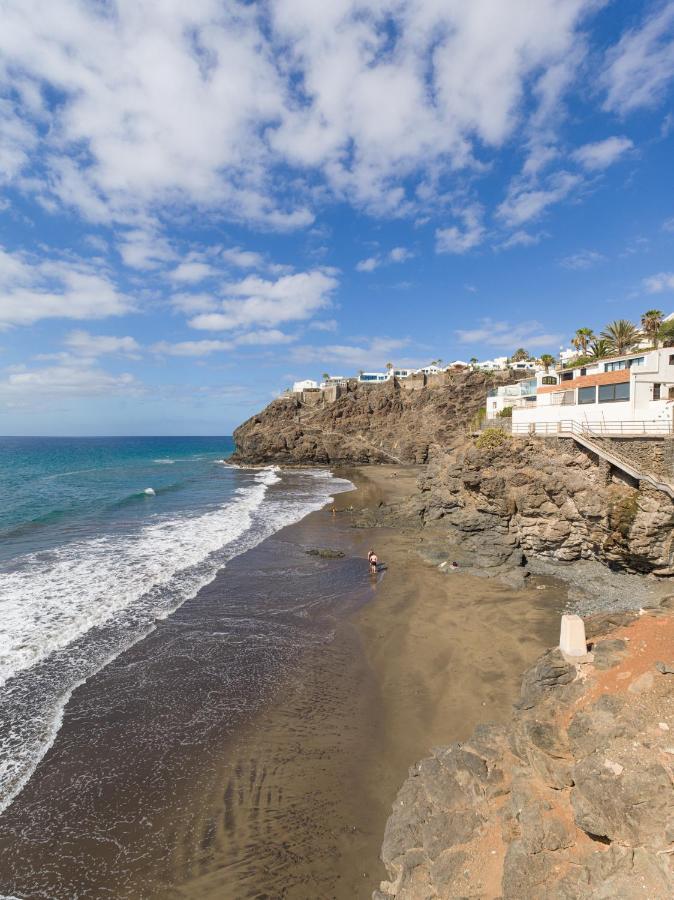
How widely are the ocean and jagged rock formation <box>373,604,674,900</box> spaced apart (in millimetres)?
9246

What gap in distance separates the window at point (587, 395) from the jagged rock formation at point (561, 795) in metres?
21.8

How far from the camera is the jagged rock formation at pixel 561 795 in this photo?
5.27m

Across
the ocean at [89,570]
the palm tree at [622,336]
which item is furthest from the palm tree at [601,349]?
the ocean at [89,570]

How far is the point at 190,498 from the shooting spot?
4903 centimetres

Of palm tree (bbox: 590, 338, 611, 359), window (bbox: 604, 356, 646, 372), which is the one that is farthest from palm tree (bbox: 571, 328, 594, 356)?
window (bbox: 604, 356, 646, 372)

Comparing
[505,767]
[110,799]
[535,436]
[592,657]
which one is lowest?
[110,799]

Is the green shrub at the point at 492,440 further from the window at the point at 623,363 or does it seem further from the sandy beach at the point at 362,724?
the sandy beach at the point at 362,724

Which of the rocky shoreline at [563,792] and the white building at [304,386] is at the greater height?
the white building at [304,386]

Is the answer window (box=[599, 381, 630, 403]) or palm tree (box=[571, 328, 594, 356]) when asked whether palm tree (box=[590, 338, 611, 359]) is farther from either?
window (box=[599, 381, 630, 403])

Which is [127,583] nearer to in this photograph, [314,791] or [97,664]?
[97,664]

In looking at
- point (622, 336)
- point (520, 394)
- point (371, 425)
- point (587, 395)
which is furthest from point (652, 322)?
point (371, 425)

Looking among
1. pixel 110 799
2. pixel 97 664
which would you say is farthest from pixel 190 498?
pixel 110 799

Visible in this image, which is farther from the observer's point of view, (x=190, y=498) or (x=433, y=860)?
(x=190, y=498)

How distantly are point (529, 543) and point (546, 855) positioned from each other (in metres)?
20.2
